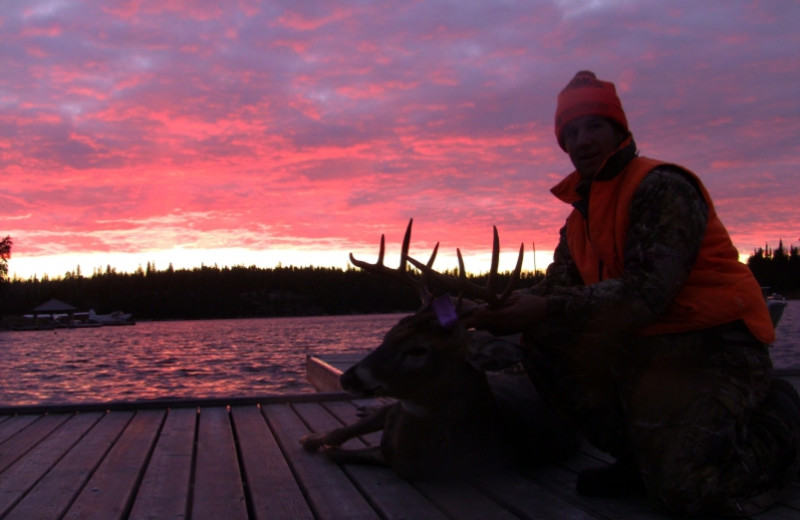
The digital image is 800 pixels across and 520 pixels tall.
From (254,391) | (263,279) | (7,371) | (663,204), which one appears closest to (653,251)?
(663,204)

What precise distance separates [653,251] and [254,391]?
39.2ft

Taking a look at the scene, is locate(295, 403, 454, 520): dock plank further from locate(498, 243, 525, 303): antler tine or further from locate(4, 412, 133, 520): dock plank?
locate(4, 412, 133, 520): dock plank

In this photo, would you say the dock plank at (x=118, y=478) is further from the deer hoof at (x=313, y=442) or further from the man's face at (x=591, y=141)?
the man's face at (x=591, y=141)

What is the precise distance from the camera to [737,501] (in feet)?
10.8

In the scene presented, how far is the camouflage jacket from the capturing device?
3.43 m

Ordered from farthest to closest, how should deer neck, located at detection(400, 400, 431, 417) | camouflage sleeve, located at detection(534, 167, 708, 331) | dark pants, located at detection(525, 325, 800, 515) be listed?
deer neck, located at detection(400, 400, 431, 417)
camouflage sleeve, located at detection(534, 167, 708, 331)
dark pants, located at detection(525, 325, 800, 515)

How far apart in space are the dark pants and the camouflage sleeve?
21 cm

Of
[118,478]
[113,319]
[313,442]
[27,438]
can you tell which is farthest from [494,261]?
[113,319]

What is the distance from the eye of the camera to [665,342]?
3.55 metres

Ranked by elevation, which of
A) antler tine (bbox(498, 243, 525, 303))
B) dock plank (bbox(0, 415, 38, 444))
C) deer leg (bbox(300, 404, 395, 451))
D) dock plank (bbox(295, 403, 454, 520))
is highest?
antler tine (bbox(498, 243, 525, 303))

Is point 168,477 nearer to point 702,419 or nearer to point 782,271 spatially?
point 702,419

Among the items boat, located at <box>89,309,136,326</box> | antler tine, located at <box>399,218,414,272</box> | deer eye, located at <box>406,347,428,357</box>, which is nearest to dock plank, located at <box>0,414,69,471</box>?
deer eye, located at <box>406,347,428,357</box>

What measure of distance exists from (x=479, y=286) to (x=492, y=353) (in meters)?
0.34

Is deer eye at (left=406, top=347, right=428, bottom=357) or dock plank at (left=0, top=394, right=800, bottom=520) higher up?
deer eye at (left=406, top=347, right=428, bottom=357)
